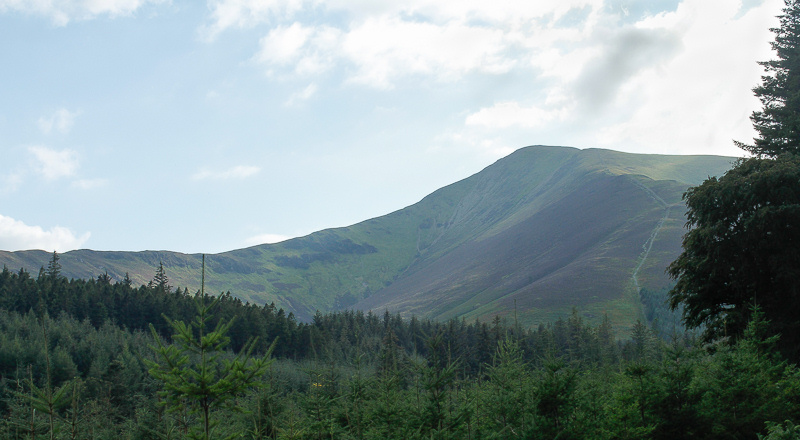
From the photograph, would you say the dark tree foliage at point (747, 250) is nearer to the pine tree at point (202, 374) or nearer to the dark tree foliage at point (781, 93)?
the dark tree foliage at point (781, 93)

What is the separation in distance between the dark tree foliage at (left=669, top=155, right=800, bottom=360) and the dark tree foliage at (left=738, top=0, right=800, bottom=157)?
417 centimetres

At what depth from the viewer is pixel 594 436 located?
1325cm

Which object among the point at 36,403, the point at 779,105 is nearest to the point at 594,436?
the point at 36,403

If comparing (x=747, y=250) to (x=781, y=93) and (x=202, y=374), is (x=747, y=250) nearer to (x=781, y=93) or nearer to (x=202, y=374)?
(x=781, y=93)

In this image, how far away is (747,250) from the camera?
2395cm

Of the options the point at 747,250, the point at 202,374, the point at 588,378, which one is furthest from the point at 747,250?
the point at 202,374

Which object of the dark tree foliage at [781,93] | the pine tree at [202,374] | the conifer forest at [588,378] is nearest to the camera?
the pine tree at [202,374]

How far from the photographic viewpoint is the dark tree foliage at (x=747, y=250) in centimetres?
2264

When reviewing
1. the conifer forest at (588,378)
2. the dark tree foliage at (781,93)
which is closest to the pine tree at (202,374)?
the conifer forest at (588,378)

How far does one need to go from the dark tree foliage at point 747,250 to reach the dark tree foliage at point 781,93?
4.17 metres

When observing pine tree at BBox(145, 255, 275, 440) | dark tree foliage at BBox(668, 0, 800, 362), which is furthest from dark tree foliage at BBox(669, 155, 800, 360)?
pine tree at BBox(145, 255, 275, 440)

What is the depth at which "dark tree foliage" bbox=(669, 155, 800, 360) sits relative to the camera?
2264 centimetres

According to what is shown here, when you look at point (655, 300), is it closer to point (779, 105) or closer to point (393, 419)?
point (779, 105)

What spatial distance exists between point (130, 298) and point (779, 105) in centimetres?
9521
